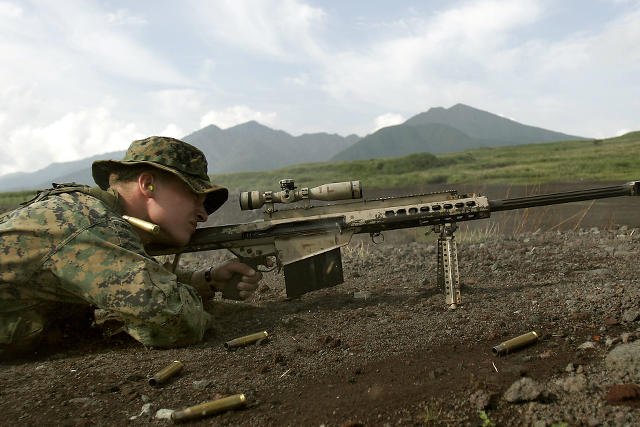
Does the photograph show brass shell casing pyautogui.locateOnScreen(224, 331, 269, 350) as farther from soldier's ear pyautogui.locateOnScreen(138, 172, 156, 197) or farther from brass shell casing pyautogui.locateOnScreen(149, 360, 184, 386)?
soldier's ear pyautogui.locateOnScreen(138, 172, 156, 197)

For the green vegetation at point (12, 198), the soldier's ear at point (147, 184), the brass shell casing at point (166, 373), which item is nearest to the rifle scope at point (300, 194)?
the soldier's ear at point (147, 184)

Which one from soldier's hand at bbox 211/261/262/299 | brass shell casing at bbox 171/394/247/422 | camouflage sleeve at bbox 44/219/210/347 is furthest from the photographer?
soldier's hand at bbox 211/261/262/299

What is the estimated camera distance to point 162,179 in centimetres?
512

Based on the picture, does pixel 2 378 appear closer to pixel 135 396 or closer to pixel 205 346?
pixel 135 396

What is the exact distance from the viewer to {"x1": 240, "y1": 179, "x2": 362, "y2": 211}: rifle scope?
6.25 metres

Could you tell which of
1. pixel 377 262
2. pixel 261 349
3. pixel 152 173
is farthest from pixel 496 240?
pixel 152 173

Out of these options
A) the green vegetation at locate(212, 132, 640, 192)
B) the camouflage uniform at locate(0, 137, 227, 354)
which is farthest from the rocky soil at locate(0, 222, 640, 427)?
the green vegetation at locate(212, 132, 640, 192)

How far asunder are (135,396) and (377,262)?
20.4 ft

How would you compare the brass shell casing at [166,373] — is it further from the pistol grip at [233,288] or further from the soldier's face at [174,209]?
the pistol grip at [233,288]

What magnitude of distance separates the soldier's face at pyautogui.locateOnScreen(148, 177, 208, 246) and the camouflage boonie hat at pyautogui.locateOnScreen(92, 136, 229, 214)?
14 centimetres

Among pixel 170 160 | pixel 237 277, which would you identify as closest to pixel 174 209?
pixel 170 160

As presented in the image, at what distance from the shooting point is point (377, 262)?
9.46 m

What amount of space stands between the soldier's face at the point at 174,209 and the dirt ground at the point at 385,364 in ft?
4.07

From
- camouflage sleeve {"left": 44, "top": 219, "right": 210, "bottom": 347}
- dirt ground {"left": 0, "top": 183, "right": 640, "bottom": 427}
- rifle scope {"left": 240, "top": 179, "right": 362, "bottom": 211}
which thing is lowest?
dirt ground {"left": 0, "top": 183, "right": 640, "bottom": 427}
